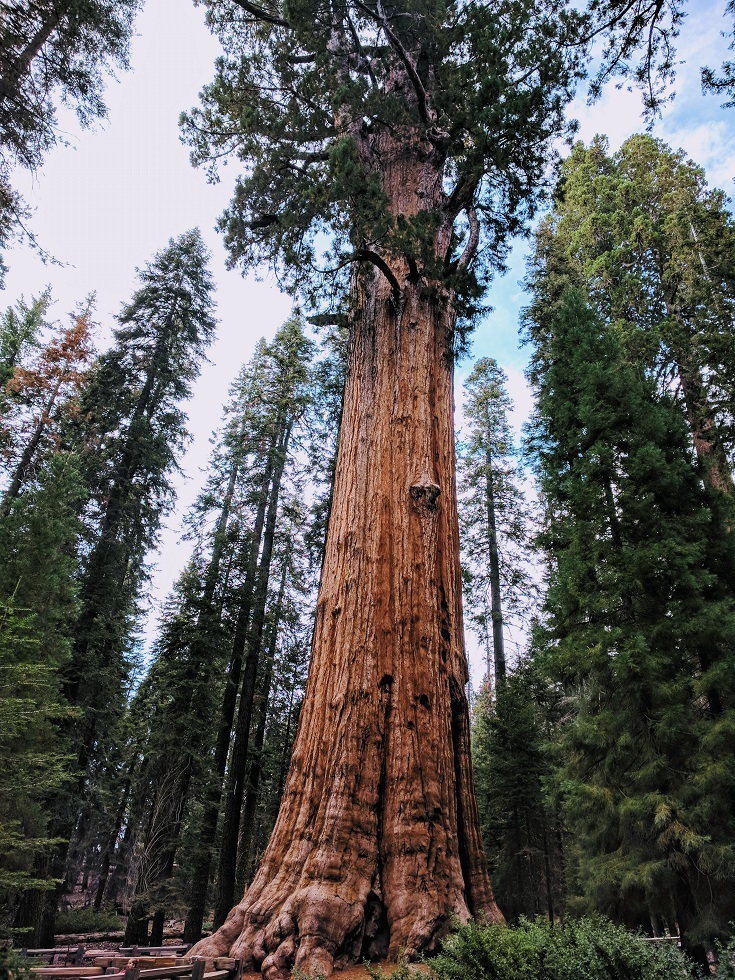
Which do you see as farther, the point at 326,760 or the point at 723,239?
the point at 723,239

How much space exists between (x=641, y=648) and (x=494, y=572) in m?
10.8

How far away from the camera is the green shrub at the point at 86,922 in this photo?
17.0m

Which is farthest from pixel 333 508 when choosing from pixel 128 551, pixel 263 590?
pixel 128 551

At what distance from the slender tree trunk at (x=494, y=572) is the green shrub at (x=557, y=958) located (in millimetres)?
11409

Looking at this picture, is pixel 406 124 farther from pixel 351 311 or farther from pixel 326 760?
pixel 326 760

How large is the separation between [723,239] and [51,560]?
46.3 feet

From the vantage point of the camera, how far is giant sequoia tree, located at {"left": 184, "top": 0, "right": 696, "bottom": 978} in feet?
13.5

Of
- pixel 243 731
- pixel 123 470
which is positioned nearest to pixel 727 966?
pixel 243 731

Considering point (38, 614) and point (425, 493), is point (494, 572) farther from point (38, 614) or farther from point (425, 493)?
point (38, 614)

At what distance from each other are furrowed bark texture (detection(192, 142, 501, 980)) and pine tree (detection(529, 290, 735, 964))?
7.94 feet

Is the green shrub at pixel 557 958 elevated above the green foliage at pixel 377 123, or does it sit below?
below

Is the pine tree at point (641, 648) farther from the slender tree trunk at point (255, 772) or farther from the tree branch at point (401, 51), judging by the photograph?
the slender tree trunk at point (255, 772)

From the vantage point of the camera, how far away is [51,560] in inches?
423

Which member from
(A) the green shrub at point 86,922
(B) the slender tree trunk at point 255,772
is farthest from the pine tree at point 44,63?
(A) the green shrub at point 86,922
